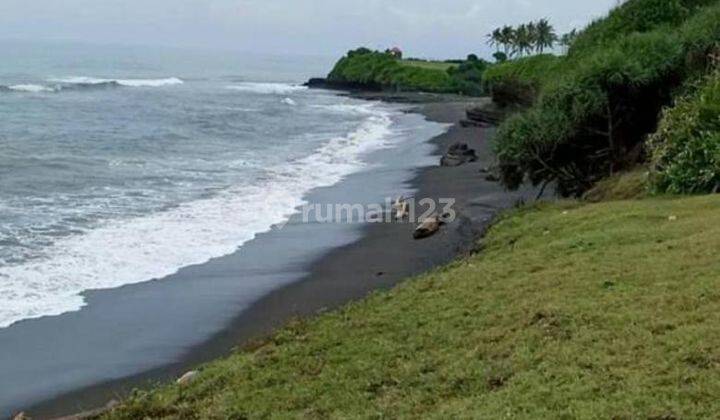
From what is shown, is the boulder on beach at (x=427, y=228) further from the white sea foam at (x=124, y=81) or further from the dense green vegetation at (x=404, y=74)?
the dense green vegetation at (x=404, y=74)

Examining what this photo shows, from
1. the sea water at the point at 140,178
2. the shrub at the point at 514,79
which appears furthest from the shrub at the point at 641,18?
the shrub at the point at 514,79

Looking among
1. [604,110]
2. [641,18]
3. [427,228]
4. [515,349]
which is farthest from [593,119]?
[515,349]

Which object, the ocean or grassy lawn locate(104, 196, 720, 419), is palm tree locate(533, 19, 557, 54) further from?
grassy lawn locate(104, 196, 720, 419)

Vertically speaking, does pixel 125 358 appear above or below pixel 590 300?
below

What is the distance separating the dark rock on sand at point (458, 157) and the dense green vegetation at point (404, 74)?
58119mm

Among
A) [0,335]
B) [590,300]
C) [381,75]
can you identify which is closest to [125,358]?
[0,335]

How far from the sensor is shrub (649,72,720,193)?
13.9 m

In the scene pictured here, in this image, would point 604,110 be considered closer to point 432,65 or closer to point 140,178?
point 140,178

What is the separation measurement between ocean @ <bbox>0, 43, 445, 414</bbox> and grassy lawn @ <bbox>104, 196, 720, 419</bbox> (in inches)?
128

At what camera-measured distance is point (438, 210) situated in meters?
21.3

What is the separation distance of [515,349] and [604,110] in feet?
39.7

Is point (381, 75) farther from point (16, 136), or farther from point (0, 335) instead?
point (0, 335)

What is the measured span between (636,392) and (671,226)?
5.88 meters

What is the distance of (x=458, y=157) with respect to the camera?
32.1 m
